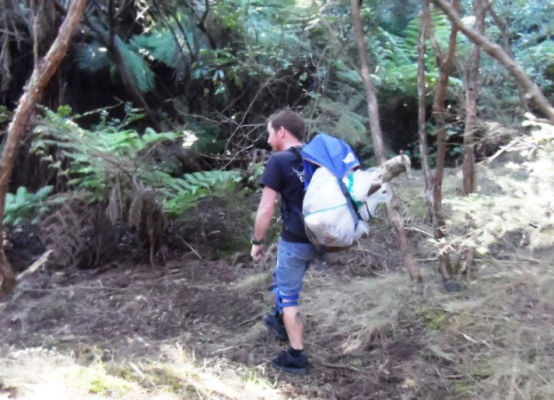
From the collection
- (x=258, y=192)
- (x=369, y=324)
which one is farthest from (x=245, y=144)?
(x=369, y=324)

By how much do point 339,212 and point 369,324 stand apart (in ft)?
4.47

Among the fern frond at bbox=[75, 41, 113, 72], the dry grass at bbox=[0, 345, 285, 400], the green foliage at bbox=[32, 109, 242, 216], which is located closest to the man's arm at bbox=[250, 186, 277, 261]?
the dry grass at bbox=[0, 345, 285, 400]

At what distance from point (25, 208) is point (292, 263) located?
3.56 meters

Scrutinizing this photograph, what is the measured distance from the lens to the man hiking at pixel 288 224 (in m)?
4.06

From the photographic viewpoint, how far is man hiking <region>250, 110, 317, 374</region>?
4059mm

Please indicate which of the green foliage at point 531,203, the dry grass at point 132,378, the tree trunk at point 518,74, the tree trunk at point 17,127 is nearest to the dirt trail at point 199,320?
the dry grass at point 132,378

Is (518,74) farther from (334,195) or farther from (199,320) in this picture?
(199,320)

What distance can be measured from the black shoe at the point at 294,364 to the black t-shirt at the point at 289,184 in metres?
0.88

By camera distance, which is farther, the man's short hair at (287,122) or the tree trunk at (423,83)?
the tree trunk at (423,83)

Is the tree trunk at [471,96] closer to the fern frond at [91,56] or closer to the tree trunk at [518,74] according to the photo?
the tree trunk at [518,74]

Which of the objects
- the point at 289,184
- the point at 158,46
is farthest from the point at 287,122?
the point at 158,46

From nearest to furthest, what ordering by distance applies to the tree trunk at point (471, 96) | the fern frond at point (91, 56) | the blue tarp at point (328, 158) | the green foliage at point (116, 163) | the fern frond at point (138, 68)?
the blue tarp at point (328, 158)
the tree trunk at point (471, 96)
the green foliage at point (116, 163)
the fern frond at point (91, 56)
the fern frond at point (138, 68)

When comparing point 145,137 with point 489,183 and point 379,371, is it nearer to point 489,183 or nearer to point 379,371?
point 379,371

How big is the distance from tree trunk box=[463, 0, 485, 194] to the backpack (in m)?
1.08
